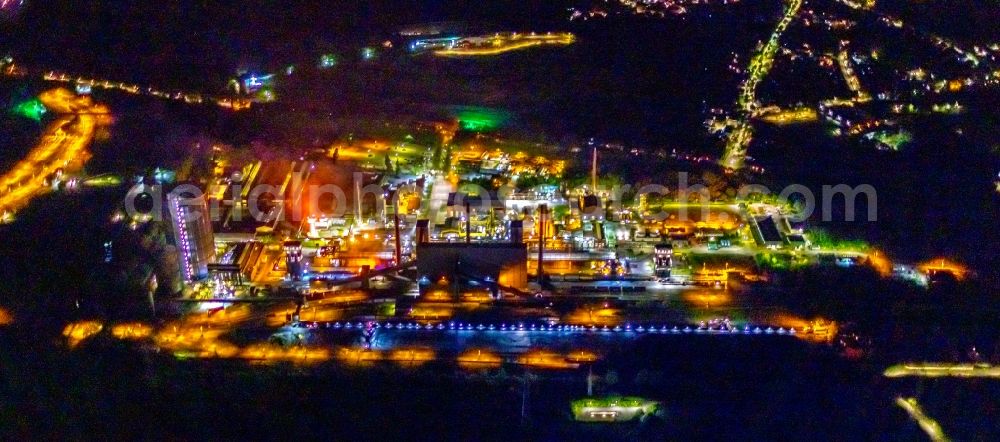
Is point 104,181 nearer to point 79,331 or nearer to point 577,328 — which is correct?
point 79,331

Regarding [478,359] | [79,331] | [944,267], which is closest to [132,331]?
[79,331]

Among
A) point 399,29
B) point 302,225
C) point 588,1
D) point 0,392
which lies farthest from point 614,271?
point 588,1

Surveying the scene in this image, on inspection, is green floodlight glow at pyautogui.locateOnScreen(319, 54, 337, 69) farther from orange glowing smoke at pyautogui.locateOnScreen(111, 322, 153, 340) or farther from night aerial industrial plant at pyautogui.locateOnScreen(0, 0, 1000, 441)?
orange glowing smoke at pyautogui.locateOnScreen(111, 322, 153, 340)

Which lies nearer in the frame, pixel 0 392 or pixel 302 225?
pixel 0 392

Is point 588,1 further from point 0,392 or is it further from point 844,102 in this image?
point 0,392

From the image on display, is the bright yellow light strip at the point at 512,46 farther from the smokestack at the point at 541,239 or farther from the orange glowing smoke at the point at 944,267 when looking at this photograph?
the orange glowing smoke at the point at 944,267

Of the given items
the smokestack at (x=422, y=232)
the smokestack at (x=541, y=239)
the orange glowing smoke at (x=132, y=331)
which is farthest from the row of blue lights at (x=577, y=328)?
the orange glowing smoke at (x=132, y=331)
